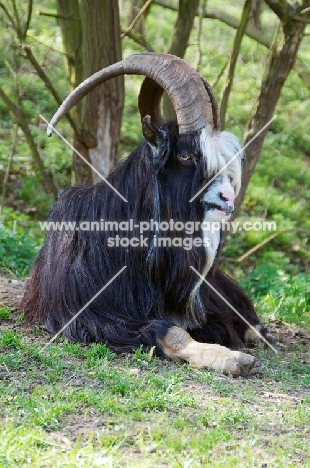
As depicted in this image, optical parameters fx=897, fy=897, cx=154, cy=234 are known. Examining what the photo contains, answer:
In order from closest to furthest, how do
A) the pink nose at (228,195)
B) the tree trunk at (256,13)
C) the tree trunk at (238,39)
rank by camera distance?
the pink nose at (228,195)
the tree trunk at (238,39)
the tree trunk at (256,13)

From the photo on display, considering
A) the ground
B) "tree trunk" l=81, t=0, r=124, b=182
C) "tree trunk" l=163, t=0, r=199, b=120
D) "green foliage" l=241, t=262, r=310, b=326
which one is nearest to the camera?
the ground

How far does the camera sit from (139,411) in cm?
472

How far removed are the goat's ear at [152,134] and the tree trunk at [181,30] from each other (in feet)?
10.7

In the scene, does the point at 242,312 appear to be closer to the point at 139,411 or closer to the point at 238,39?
the point at 139,411

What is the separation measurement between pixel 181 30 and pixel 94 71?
50.7 inches

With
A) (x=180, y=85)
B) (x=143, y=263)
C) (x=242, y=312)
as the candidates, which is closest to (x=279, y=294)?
(x=242, y=312)

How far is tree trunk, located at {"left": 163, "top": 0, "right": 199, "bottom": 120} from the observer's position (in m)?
9.30

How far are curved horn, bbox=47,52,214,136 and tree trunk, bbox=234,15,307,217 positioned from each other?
120 inches

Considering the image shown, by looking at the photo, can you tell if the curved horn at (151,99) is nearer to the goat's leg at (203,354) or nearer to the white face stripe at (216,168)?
the white face stripe at (216,168)

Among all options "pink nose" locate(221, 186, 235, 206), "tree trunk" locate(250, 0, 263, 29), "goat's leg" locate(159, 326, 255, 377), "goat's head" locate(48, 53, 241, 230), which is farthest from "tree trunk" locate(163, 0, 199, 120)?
"tree trunk" locate(250, 0, 263, 29)

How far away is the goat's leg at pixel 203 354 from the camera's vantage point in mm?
5699

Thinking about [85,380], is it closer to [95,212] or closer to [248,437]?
[248,437]

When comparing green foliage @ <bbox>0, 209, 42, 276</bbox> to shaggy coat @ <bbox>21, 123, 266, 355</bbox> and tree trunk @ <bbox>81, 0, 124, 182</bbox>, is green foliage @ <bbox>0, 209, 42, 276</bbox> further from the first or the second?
shaggy coat @ <bbox>21, 123, 266, 355</bbox>

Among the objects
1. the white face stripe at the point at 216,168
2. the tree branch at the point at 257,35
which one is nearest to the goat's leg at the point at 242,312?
the white face stripe at the point at 216,168
